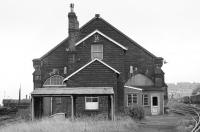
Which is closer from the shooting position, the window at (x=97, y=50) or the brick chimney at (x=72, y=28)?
the brick chimney at (x=72, y=28)

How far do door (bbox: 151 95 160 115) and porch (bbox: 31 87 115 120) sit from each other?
9.38 meters

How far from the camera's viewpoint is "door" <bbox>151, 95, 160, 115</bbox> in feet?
141

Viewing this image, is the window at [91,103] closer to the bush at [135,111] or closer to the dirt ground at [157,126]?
the bush at [135,111]

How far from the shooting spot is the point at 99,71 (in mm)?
34500

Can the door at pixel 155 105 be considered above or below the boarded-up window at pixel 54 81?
below

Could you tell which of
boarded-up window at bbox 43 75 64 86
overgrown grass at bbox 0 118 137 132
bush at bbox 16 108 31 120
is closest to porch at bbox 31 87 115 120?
bush at bbox 16 108 31 120

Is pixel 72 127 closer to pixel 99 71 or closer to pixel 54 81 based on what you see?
pixel 99 71

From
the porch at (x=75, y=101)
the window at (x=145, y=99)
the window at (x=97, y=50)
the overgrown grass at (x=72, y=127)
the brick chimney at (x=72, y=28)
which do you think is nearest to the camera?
the overgrown grass at (x=72, y=127)

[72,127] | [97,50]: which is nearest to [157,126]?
[72,127]

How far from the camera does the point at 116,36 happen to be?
1799 inches

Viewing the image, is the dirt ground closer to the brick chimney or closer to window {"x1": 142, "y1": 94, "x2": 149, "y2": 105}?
the brick chimney

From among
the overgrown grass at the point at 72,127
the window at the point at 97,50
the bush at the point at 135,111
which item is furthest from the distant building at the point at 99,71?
the overgrown grass at the point at 72,127

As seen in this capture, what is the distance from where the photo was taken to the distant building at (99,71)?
3447 cm

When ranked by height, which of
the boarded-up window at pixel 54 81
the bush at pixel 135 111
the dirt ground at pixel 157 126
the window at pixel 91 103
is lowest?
the dirt ground at pixel 157 126
